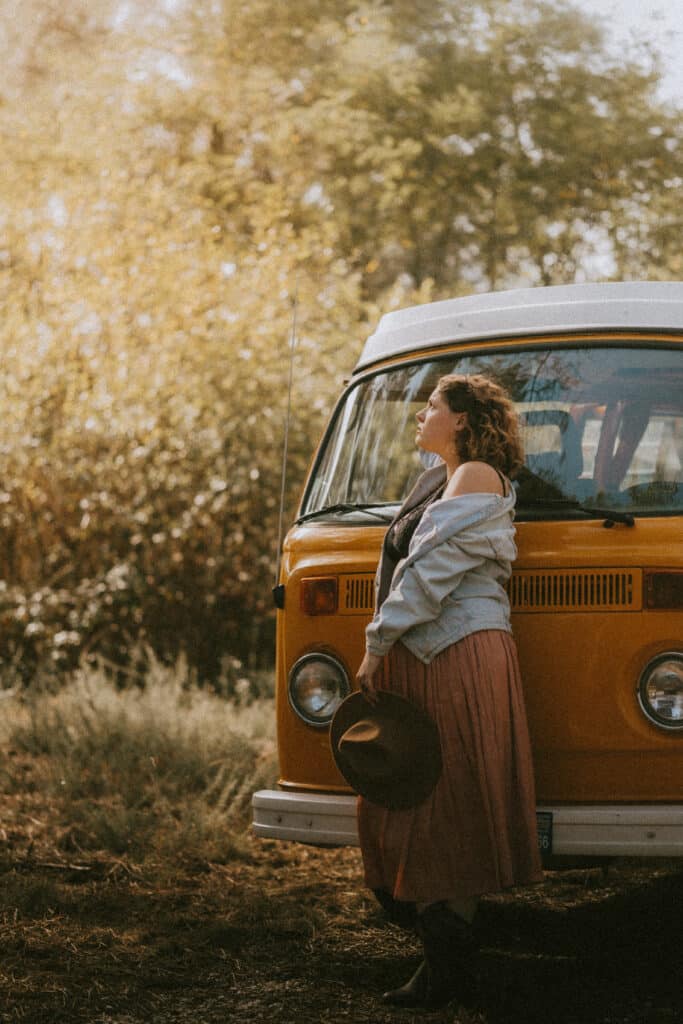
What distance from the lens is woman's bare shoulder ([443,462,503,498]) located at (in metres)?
4.54

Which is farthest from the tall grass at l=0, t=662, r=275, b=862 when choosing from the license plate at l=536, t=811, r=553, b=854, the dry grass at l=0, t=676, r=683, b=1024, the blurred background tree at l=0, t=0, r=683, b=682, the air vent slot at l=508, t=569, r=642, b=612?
the air vent slot at l=508, t=569, r=642, b=612

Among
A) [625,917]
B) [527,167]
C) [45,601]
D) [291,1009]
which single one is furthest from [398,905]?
[527,167]

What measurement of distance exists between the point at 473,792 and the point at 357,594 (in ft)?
2.96

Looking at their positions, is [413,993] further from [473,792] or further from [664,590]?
[664,590]

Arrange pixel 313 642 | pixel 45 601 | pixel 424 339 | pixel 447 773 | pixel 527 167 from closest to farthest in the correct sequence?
pixel 447 773
pixel 313 642
pixel 424 339
pixel 45 601
pixel 527 167

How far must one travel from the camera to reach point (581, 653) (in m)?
4.67

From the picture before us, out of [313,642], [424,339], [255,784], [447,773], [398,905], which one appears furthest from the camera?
[255,784]

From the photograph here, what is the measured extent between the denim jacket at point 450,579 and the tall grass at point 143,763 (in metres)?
2.71

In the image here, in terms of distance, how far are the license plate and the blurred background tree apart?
20.1 ft

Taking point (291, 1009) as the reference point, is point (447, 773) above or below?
above

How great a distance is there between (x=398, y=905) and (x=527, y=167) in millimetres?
13479

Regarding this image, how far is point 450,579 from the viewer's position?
441 centimetres

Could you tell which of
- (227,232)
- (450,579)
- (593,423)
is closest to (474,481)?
(450,579)

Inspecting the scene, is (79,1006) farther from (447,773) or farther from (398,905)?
(447,773)
